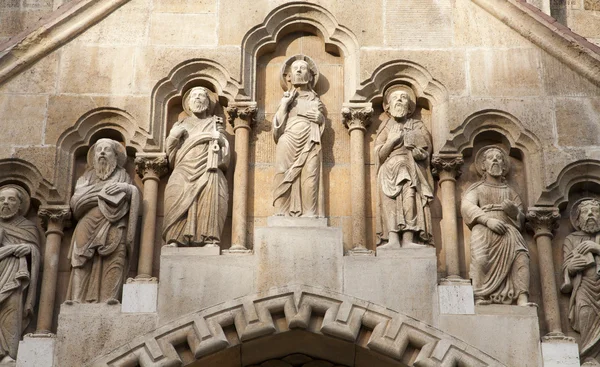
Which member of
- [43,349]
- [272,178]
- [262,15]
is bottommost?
[43,349]

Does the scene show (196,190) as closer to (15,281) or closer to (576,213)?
(15,281)

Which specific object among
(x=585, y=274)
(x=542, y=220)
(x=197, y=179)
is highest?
(x=197, y=179)

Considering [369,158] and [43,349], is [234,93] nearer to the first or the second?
[369,158]

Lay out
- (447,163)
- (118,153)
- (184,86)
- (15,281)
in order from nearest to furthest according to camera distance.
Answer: (15,281) → (447,163) → (118,153) → (184,86)

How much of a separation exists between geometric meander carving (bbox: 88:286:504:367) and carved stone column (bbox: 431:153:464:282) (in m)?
0.88

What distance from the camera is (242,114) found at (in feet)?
51.6

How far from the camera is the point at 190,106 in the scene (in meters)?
15.8

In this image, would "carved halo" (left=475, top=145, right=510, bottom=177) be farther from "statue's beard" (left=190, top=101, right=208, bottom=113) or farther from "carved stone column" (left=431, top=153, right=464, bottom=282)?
"statue's beard" (left=190, top=101, right=208, bottom=113)

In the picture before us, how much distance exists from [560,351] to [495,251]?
123 centimetres

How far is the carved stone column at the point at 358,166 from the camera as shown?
1510 cm

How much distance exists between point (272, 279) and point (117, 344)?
166cm

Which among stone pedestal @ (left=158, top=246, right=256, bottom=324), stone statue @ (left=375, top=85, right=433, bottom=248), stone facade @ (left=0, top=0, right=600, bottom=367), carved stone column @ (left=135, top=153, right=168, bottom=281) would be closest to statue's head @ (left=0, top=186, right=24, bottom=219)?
stone facade @ (left=0, top=0, right=600, bottom=367)

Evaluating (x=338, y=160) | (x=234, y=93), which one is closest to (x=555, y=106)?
(x=338, y=160)

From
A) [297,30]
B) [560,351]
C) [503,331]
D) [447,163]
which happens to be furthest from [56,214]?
[560,351]
